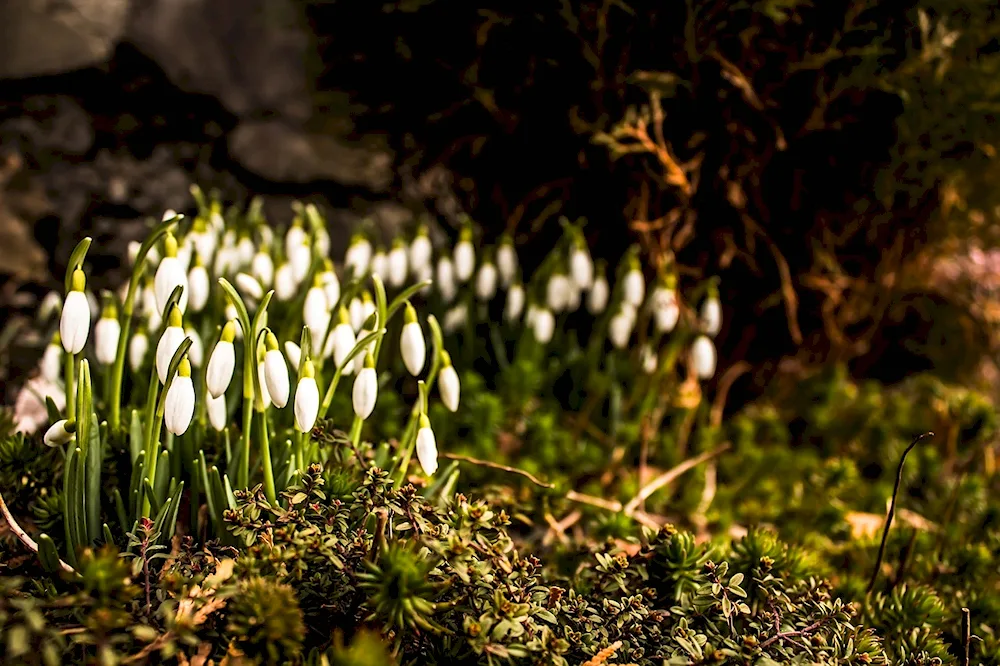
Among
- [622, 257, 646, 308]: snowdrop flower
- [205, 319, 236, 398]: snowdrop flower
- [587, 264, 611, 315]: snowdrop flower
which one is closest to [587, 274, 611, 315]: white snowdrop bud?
[587, 264, 611, 315]: snowdrop flower

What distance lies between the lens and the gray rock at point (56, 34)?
2.82 meters

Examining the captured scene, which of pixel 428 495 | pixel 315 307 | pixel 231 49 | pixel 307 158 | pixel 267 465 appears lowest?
pixel 428 495

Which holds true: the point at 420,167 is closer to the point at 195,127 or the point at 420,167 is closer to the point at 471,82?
the point at 471,82

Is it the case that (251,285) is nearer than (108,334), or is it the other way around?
(108,334)

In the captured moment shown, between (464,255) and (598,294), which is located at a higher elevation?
(464,255)

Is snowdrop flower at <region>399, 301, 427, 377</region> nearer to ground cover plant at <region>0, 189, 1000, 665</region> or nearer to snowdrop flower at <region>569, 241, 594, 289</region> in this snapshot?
ground cover plant at <region>0, 189, 1000, 665</region>

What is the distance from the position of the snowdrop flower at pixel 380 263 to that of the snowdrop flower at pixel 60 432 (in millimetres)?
A: 1008

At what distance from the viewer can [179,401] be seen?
1288 mm

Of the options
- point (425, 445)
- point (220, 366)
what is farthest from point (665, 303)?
point (220, 366)

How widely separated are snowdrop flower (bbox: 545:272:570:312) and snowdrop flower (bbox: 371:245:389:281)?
50 centimetres

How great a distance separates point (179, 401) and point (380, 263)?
109cm

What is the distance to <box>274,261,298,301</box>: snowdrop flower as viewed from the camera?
205 cm

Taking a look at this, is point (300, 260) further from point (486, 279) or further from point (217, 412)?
point (217, 412)

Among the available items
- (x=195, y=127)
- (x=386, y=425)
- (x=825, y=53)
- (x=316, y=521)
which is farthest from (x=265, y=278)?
(x=825, y=53)
